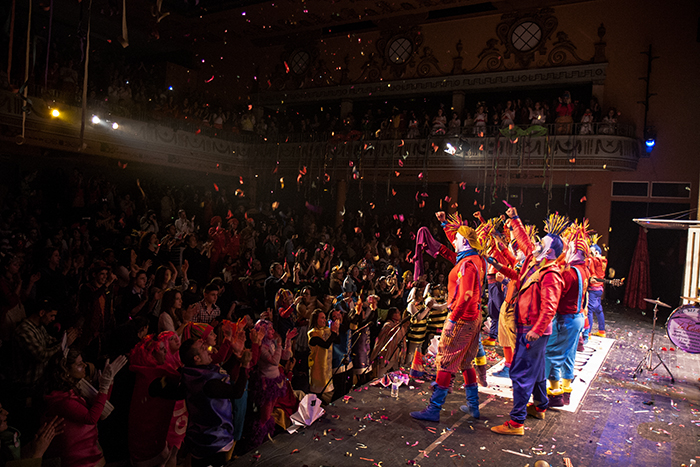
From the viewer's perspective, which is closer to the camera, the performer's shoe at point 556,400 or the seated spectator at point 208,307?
the seated spectator at point 208,307

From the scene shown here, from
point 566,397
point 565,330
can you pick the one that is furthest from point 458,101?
point 566,397

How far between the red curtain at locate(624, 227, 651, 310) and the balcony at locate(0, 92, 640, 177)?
234cm

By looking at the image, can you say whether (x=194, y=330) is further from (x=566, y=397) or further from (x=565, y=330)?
(x=566, y=397)

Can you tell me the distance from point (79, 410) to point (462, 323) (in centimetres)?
329

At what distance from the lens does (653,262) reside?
14125mm

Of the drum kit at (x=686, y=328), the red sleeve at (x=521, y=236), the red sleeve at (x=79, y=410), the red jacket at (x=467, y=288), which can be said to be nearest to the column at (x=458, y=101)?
the drum kit at (x=686, y=328)

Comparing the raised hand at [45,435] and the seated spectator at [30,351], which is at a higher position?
the seated spectator at [30,351]

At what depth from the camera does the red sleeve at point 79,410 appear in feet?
9.97

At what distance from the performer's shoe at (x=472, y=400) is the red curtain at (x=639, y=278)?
35.5ft

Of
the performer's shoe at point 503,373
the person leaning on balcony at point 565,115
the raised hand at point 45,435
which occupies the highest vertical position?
the person leaning on balcony at point 565,115

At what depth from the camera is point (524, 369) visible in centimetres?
455

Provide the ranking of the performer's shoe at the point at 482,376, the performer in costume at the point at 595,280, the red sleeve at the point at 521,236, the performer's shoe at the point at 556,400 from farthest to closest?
the performer in costume at the point at 595,280, the performer's shoe at the point at 482,376, the performer's shoe at the point at 556,400, the red sleeve at the point at 521,236

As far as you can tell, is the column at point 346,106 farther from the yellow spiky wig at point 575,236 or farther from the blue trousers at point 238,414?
the blue trousers at point 238,414

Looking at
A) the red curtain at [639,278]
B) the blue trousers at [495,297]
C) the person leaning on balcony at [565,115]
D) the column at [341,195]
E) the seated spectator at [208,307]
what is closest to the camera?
the seated spectator at [208,307]
